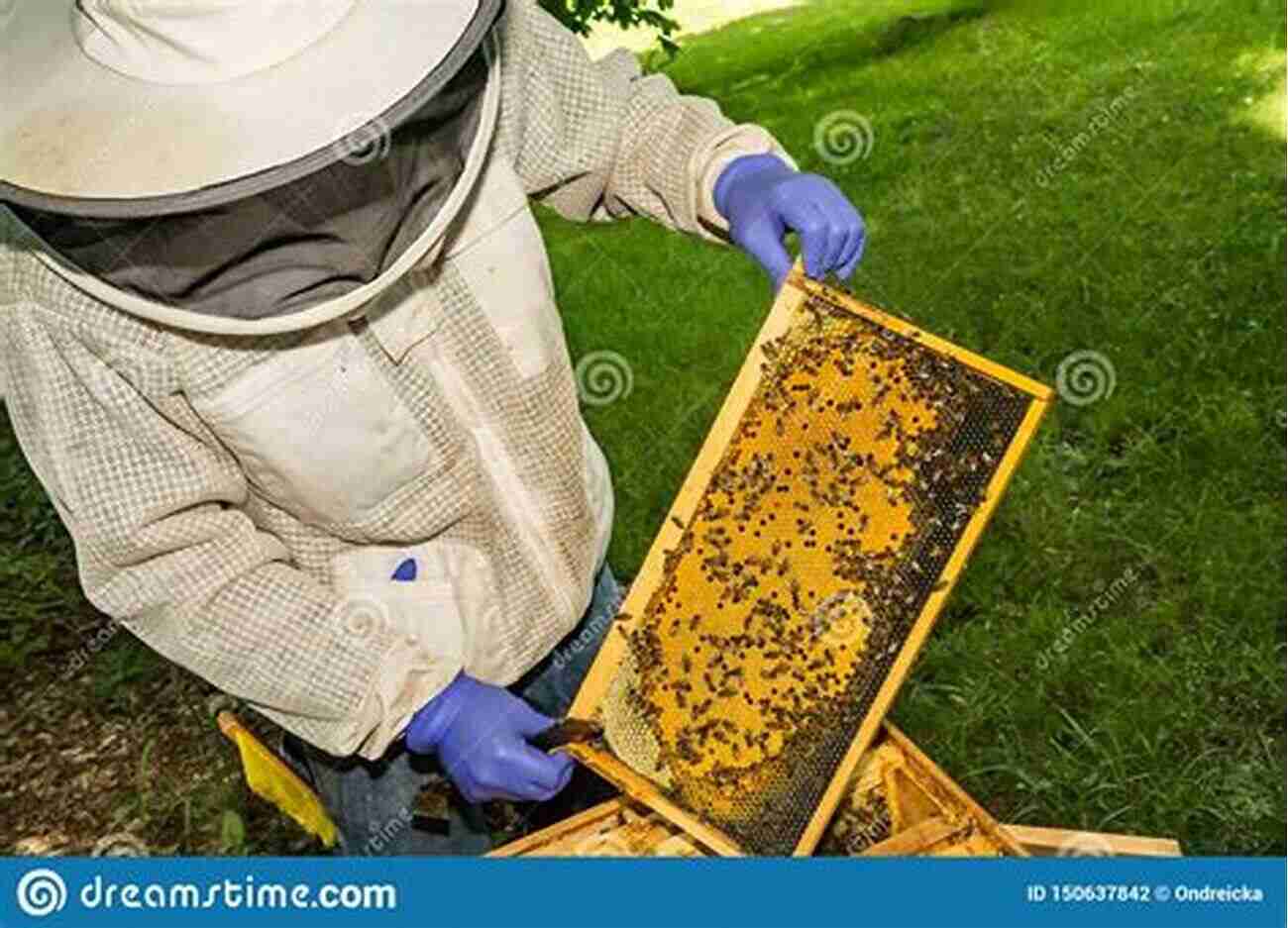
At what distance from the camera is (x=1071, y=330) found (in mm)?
3730

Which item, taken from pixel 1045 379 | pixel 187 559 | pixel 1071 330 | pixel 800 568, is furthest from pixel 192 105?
pixel 1071 330

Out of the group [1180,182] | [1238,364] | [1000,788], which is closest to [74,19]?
[1000,788]

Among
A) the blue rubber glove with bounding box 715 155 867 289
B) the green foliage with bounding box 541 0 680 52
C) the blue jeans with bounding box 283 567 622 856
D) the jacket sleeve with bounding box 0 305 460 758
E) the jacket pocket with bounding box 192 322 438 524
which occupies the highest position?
the green foliage with bounding box 541 0 680 52

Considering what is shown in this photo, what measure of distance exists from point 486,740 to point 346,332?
56 centimetres

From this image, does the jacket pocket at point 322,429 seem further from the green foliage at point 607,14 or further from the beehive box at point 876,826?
the green foliage at point 607,14

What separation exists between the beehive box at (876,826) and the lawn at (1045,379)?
2.25 feet

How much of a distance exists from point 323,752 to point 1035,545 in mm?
1644

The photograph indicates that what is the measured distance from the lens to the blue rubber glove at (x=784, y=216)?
2158 mm

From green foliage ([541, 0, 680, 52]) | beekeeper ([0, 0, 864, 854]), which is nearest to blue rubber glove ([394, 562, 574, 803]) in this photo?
beekeeper ([0, 0, 864, 854])

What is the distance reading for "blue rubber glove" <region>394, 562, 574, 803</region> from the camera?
2045 millimetres

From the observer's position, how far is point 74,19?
165 cm

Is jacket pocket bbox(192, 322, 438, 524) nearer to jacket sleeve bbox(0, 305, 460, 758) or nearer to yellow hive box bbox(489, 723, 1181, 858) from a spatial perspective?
jacket sleeve bbox(0, 305, 460, 758)

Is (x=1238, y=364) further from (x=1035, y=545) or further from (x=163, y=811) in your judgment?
(x=163, y=811)

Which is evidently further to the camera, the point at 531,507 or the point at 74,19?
the point at 531,507
